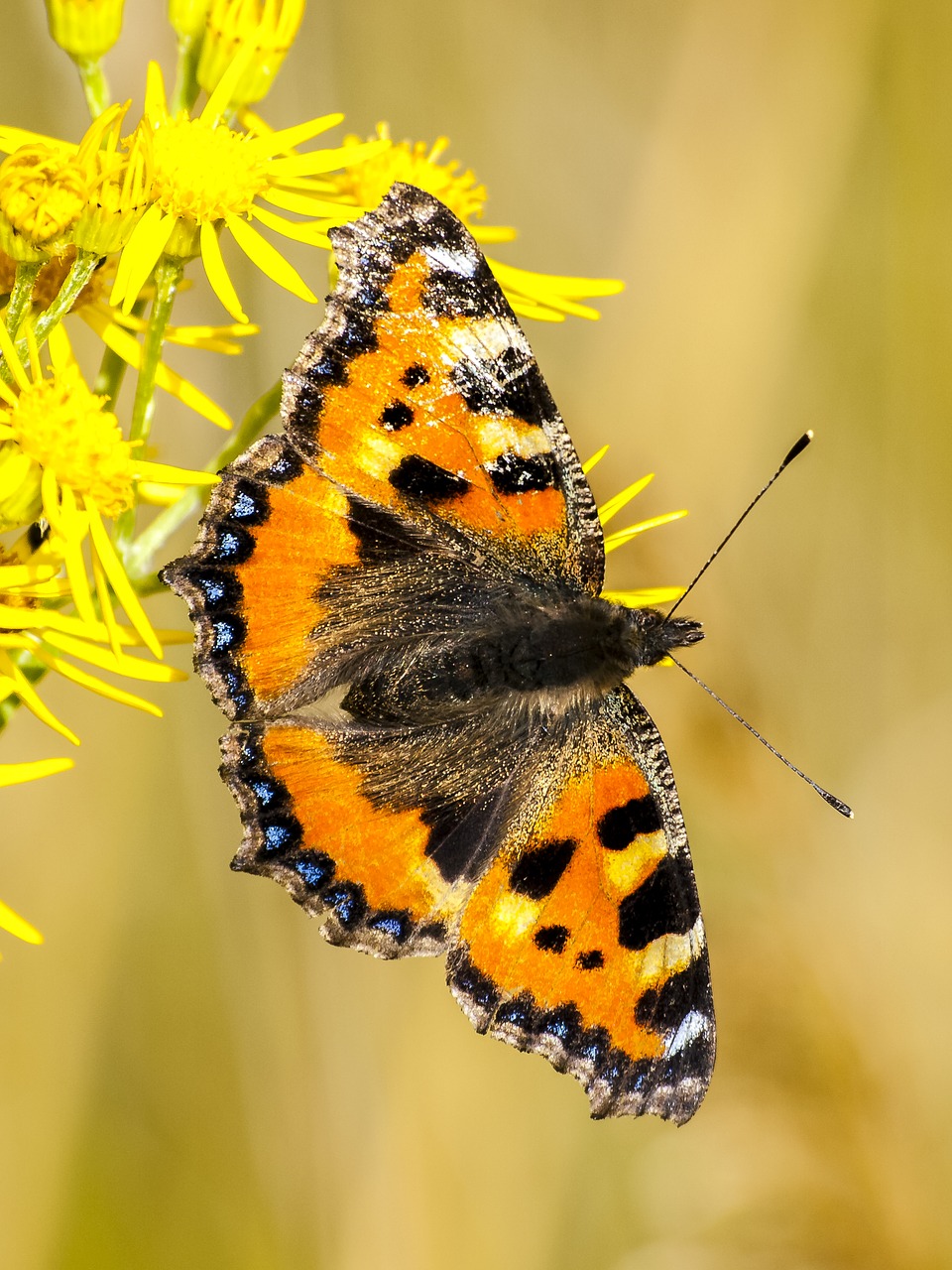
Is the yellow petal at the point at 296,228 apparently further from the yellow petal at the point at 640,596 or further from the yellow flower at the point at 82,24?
the yellow petal at the point at 640,596

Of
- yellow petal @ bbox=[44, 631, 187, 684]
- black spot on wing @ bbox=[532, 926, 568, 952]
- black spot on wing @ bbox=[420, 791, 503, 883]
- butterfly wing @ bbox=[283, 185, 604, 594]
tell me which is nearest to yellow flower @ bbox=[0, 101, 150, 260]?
butterfly wing @ bbox=[283, 185, 604, 594]

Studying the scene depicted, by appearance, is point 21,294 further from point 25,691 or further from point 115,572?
point 25,691

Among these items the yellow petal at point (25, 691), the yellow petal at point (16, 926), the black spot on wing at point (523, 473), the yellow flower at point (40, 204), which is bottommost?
the yellow petal at point (16, 926)

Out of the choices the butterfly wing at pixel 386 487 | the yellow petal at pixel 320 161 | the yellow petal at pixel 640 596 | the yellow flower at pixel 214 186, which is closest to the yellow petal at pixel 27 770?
the butterfly wing at pixel 386 487

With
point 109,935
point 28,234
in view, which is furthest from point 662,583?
point 109,935

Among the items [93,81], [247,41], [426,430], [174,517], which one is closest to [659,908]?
[426,430]
